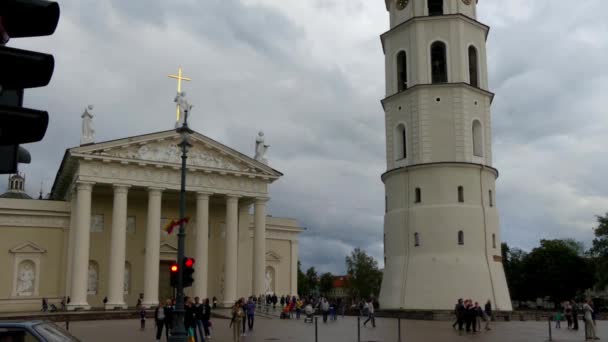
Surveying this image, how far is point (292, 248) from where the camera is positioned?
172ft

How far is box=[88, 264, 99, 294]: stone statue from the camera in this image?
43.1 m

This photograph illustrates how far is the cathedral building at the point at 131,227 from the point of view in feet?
131

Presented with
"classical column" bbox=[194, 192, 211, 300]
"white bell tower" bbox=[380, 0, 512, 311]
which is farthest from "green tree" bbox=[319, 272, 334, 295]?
"white bell tower" bbox=[380, 0, 512, 311]

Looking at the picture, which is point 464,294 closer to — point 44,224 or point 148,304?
point 148,304

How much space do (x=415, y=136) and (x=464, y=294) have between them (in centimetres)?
1037

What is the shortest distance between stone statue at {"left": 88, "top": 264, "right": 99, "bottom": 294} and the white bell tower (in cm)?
1924

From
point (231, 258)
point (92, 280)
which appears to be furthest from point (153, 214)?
point (92, 280)

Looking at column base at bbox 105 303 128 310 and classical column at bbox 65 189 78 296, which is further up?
classical column at bbox 65 189 78 296

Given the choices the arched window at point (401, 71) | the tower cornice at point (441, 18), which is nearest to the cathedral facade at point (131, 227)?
the arched window at point (401, 71)

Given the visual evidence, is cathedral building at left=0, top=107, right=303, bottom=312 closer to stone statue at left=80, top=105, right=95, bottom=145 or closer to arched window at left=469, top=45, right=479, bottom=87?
stone statue at left=80, top=105, right=95, bottom=145

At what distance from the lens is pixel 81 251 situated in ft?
127

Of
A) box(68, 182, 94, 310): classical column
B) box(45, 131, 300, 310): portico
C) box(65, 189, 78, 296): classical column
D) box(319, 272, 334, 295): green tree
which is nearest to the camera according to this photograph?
box(68, 182, 94, 310): classical column

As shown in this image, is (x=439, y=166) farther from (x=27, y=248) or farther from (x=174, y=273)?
(x=27, y=248)

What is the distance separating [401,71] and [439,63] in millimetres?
2832
